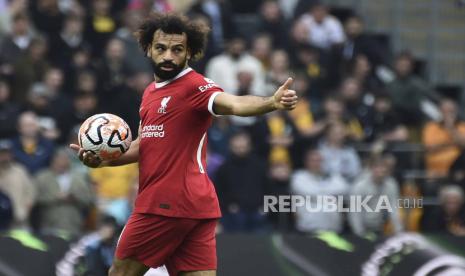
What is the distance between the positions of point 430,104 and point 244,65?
2.85m

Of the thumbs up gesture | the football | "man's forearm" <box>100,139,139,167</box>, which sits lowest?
"man's forearm" <box>100,139,139,167</box>

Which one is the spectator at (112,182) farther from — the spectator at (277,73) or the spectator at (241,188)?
the spectator at (277,73)

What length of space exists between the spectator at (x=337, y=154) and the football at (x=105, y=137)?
6.13 meters

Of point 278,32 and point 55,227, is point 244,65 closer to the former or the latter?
point 278,32

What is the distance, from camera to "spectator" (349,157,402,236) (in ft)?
43.5

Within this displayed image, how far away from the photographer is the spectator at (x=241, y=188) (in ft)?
44.7

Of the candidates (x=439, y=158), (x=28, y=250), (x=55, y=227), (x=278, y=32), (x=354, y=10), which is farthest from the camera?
(x=354, y=10)

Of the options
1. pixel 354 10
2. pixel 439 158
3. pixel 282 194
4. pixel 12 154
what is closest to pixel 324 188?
pixel 282 194

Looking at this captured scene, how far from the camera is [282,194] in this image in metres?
13.7

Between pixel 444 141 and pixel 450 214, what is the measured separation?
2423 millimetres

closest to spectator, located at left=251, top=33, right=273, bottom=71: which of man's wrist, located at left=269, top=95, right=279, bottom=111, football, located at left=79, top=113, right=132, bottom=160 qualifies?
football, located at left=79, top=113, right=132, bottom=160

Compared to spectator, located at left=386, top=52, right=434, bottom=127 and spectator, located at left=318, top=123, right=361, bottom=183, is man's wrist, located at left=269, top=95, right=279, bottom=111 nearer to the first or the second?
spectator, located at left=318, top=123, right=361, bottom=183

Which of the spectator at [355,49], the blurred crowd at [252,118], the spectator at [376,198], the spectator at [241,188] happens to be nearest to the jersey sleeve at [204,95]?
the blurred crowd at [252,118]

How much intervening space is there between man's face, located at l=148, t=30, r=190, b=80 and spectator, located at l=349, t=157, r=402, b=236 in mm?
4799
